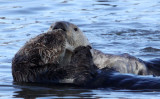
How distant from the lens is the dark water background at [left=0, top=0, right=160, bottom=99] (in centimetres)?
575

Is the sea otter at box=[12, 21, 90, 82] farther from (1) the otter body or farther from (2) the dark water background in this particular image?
(1) the otter body

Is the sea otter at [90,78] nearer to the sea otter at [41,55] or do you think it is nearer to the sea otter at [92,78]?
the sea otter at [92,78]

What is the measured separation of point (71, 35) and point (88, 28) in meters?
4.85

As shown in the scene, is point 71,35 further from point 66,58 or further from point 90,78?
point 90,78

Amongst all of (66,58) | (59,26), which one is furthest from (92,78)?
(59,26)

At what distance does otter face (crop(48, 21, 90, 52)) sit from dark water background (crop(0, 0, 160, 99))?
0.62m

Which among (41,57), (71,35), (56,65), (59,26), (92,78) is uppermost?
(59,26)

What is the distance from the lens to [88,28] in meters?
11.2

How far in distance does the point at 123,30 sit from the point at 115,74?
4746 millimetres

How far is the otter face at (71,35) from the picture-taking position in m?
6.16

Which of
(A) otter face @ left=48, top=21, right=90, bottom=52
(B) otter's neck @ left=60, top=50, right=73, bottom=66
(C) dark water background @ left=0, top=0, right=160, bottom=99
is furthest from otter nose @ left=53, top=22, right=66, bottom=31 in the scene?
(C) dark water background @ left=0, top=0, right=160, bottom=99

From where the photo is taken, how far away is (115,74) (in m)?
6.20

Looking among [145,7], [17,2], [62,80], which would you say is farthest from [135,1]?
[62,80]

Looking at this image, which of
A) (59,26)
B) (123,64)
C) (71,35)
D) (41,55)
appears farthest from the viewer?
(123,64)
